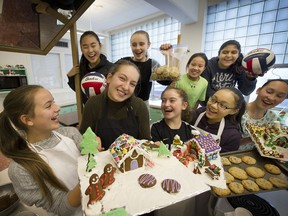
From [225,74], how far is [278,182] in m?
1.09

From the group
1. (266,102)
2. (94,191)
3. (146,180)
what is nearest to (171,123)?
(146,180)

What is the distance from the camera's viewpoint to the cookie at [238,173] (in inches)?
33.0

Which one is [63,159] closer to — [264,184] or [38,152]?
[38,152]

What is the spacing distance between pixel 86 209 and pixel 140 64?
1250mm

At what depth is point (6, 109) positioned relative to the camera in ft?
2.48

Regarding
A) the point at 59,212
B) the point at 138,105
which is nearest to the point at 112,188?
the point at 59,212

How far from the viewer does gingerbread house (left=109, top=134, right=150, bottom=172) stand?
61cm

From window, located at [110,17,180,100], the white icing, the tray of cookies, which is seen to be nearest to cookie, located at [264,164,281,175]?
the tray of cookies

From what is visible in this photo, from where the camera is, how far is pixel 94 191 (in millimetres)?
487

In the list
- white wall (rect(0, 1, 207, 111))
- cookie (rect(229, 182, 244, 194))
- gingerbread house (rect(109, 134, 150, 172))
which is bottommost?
cookie (rect(229, 182, 244, 194))

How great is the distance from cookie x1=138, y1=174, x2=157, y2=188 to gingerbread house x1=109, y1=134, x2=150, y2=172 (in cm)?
6

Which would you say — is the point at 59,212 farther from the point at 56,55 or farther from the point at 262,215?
the point at 56,55

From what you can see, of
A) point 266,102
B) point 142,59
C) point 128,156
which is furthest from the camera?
point 142,59

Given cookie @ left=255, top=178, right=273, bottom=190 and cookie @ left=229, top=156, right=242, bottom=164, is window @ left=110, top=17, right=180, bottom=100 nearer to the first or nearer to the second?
cookie @ left=229, top=156, right=242, bottom=164
